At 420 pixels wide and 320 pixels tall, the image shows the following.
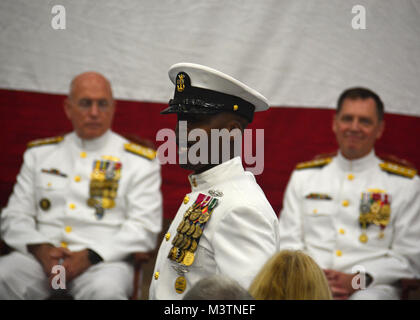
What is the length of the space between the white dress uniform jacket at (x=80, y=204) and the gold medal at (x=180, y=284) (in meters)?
1.04

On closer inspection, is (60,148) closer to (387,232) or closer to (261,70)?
(261,70)

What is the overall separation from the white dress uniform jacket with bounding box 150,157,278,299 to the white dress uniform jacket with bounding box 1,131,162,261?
965mm

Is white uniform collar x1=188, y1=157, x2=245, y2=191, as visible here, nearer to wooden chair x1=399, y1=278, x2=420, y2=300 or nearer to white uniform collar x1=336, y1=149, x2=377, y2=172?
wooden chair x1=399, y1=278, x2=420, y2=300

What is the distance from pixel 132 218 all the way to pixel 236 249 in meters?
1.26

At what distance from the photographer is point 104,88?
2344mm

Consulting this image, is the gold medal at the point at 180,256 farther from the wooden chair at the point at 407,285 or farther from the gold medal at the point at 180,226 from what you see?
the wooden chair at the point at 407,285

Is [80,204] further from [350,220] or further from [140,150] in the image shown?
[350,220]

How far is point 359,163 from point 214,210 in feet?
4.49

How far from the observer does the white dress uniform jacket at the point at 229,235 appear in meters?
1.06

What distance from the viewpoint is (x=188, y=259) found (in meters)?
1.15

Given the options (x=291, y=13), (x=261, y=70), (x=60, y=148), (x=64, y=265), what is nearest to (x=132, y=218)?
(x=64, y=265)

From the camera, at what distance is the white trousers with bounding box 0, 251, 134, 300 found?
2.03m
